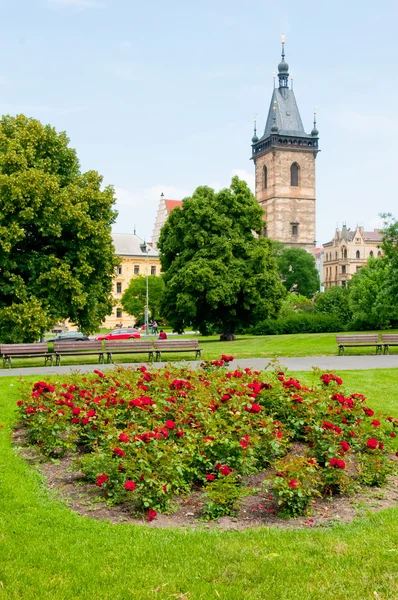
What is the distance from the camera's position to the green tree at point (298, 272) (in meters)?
99.1

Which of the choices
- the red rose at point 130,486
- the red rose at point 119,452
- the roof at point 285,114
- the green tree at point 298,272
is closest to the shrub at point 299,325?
the green tree at point 298,272

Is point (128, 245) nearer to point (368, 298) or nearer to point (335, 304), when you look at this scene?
point (335, 304)

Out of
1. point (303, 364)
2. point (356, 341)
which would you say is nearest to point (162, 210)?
point (356, 341)

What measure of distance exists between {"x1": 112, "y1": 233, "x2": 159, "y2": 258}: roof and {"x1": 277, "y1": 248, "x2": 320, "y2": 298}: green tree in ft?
67.1

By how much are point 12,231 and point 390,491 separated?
18.3 meters

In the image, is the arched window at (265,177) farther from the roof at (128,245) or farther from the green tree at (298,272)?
the roof at (128,245)

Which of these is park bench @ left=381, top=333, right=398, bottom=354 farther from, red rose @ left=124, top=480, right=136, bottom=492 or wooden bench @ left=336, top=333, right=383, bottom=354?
red rose @ left=124, top=480, right=136, bottom=492

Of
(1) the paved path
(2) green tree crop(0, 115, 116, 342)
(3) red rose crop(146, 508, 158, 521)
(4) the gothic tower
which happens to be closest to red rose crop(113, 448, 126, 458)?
(3) red rose crop(146, 508, 158, 521)

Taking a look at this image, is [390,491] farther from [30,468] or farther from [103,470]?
[30,468]

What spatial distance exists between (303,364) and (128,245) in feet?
276

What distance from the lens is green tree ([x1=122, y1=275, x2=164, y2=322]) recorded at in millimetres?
78000

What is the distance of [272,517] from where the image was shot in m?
6.12

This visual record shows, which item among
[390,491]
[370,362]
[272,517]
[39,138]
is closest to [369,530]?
[272,517]

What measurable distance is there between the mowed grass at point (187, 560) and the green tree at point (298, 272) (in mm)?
94058
